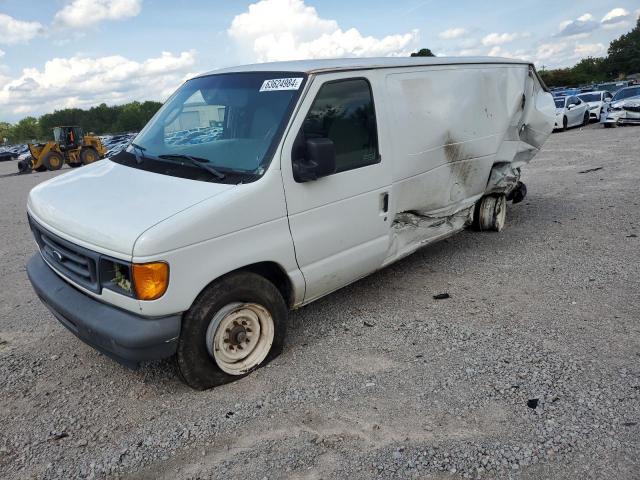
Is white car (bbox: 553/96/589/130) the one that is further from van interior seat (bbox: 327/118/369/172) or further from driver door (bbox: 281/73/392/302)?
van interior seat (bbox: 327/118/369/172)

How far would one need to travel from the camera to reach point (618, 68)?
302ft

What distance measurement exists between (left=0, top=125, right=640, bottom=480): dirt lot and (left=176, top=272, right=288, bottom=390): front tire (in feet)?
0.48

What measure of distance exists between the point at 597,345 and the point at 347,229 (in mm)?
2062

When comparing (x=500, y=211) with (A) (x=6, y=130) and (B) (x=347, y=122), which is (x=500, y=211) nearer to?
(B) (x=347, y=122)

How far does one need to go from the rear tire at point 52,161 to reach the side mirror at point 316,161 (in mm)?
Result: 26683

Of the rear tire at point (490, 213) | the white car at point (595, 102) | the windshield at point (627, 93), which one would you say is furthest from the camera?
the white car at point (595, 102)

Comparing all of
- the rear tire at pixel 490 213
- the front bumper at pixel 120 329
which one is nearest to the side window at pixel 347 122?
the front bumper at pixel 120 329

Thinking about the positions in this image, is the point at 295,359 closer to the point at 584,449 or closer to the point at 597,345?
the point at 584,449

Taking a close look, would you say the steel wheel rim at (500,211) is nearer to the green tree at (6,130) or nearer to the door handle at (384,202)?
the door handle at (384,202)

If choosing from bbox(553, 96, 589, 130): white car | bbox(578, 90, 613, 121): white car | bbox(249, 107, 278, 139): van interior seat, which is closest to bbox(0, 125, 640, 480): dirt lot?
bbox(249, 107, 278, 139): van interior seat

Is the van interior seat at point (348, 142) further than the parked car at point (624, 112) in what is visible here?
No

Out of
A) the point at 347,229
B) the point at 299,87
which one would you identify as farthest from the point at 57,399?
the point at 299,87

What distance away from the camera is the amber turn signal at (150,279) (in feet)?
9.23

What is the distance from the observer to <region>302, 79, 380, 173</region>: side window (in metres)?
3.67
